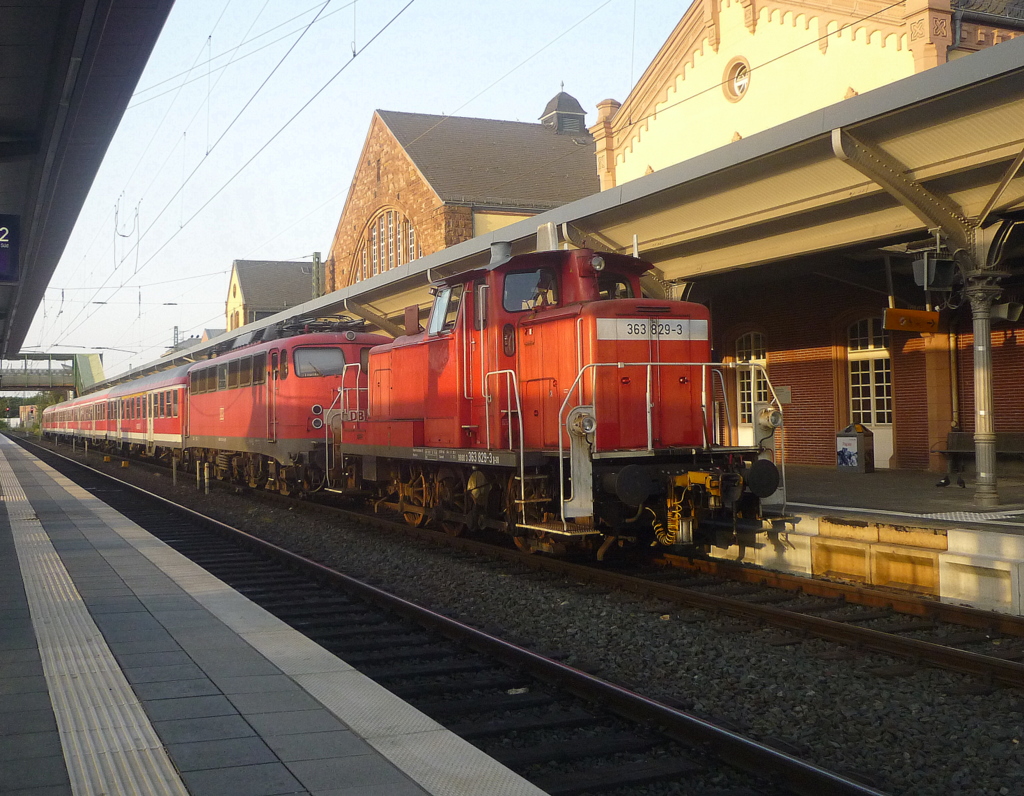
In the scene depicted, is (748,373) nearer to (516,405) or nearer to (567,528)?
(516,405)

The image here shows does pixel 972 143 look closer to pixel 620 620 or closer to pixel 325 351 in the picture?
pixel 620 620

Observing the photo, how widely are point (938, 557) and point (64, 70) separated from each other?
9569 millimetres

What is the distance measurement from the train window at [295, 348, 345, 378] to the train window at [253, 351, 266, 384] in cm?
143

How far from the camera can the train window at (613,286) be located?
9.80m

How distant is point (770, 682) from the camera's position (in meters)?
5.71

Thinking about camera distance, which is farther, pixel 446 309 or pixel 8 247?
pixel 8 247

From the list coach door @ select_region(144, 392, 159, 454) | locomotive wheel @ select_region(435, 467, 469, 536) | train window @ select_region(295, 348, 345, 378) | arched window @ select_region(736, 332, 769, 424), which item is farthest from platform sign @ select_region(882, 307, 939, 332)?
coach door @ select_region(144, 392, 159, 454)

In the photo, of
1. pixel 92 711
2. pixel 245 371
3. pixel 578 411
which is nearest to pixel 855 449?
pixel 578 411

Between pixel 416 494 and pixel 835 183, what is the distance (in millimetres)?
7015

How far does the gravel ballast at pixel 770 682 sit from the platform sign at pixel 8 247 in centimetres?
720

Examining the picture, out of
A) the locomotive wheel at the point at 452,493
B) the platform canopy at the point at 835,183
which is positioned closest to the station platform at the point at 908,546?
the locomotive wheel at the point at 452,493

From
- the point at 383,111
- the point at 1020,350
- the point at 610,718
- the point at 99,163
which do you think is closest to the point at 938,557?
the point at 610,718

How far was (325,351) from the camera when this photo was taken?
54.6ft

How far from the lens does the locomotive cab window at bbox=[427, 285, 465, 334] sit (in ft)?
34.7
